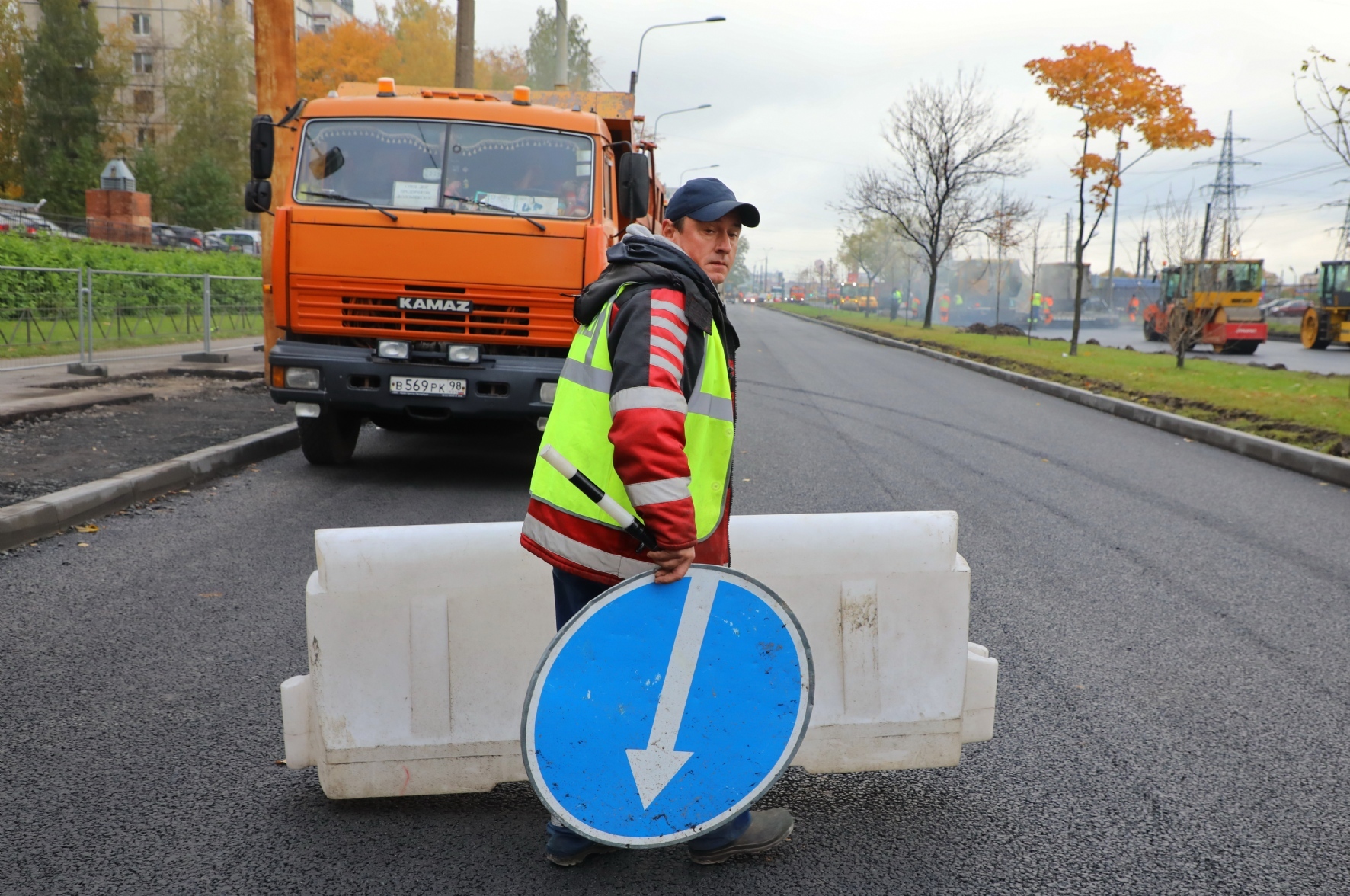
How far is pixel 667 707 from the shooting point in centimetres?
258

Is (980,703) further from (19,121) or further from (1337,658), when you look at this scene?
(19,121)

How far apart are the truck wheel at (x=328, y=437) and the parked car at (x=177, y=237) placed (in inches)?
1537

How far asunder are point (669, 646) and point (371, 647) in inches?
38.9

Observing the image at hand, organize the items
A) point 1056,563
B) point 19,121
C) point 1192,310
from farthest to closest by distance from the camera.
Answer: point 19,121 < point 1192,310 < point 1056,563

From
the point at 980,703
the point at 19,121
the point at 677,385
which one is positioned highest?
the point at 19,121

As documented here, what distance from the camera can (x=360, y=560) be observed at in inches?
120

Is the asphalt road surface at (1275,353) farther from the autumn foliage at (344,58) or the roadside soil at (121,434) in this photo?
the autumn foliage at (344,58)

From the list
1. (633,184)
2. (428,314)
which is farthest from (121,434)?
(633,184)

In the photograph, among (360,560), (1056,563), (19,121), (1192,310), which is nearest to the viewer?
(360,560)

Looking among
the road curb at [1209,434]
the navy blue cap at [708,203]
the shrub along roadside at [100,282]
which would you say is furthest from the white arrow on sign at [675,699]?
the shrub along roadside at [100,282]

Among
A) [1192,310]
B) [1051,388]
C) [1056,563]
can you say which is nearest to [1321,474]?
[1056,563]

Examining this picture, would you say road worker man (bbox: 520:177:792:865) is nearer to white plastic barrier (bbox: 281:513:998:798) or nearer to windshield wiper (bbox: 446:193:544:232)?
white plastic barrier (bbox: 281:513:998:798)

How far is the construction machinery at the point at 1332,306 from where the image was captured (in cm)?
2977

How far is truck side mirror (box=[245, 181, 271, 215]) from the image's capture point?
8242 millimetres
